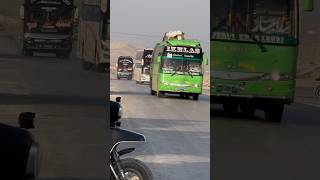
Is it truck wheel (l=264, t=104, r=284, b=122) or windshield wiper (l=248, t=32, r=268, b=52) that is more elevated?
windshield wiper (l=248, t=32, r=268, b=52)

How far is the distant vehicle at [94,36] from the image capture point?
245cm

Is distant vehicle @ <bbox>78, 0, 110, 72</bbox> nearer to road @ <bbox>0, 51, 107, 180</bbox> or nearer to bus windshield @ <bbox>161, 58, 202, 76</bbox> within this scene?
road @ <bbox>0, 51, 107, 180</bbox>

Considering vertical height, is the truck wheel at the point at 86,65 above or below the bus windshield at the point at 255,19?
below

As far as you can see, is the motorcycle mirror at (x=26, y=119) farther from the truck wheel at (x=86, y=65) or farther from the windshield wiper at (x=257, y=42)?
the windshield wiper at (x=257, y=42)

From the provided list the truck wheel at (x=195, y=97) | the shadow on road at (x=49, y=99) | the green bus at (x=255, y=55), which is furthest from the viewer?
the green bus at (x=255, y=55)

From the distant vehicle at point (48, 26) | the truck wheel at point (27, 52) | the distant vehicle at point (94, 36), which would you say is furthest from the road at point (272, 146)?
the truck wheel at point (27, 52)

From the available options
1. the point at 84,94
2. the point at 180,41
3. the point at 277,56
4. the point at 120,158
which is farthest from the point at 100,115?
the point at 277,56

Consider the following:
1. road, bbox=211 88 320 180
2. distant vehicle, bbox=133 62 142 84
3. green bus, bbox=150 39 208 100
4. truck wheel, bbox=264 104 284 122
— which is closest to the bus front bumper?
green bus, bbox=150 39 208 100

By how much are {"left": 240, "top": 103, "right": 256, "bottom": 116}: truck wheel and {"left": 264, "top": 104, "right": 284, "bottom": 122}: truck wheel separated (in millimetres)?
65

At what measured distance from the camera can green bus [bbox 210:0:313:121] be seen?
2.63m

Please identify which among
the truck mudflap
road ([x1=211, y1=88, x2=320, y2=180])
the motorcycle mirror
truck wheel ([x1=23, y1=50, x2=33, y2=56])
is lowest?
road ([x1=211, y1=88, x2=320, y2=180])

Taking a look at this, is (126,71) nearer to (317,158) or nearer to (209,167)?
(209,167)

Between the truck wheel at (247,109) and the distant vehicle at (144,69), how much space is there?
48cm

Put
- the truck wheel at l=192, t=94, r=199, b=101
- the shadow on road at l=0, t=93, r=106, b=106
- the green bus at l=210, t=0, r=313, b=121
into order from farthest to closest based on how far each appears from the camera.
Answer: the green bus at l=210, t=0, r=313, b=121 < the truck wheel at l=192, t=94, r=199, b=101 < the shadow on road at l=0, t=93, r=106, b=106
